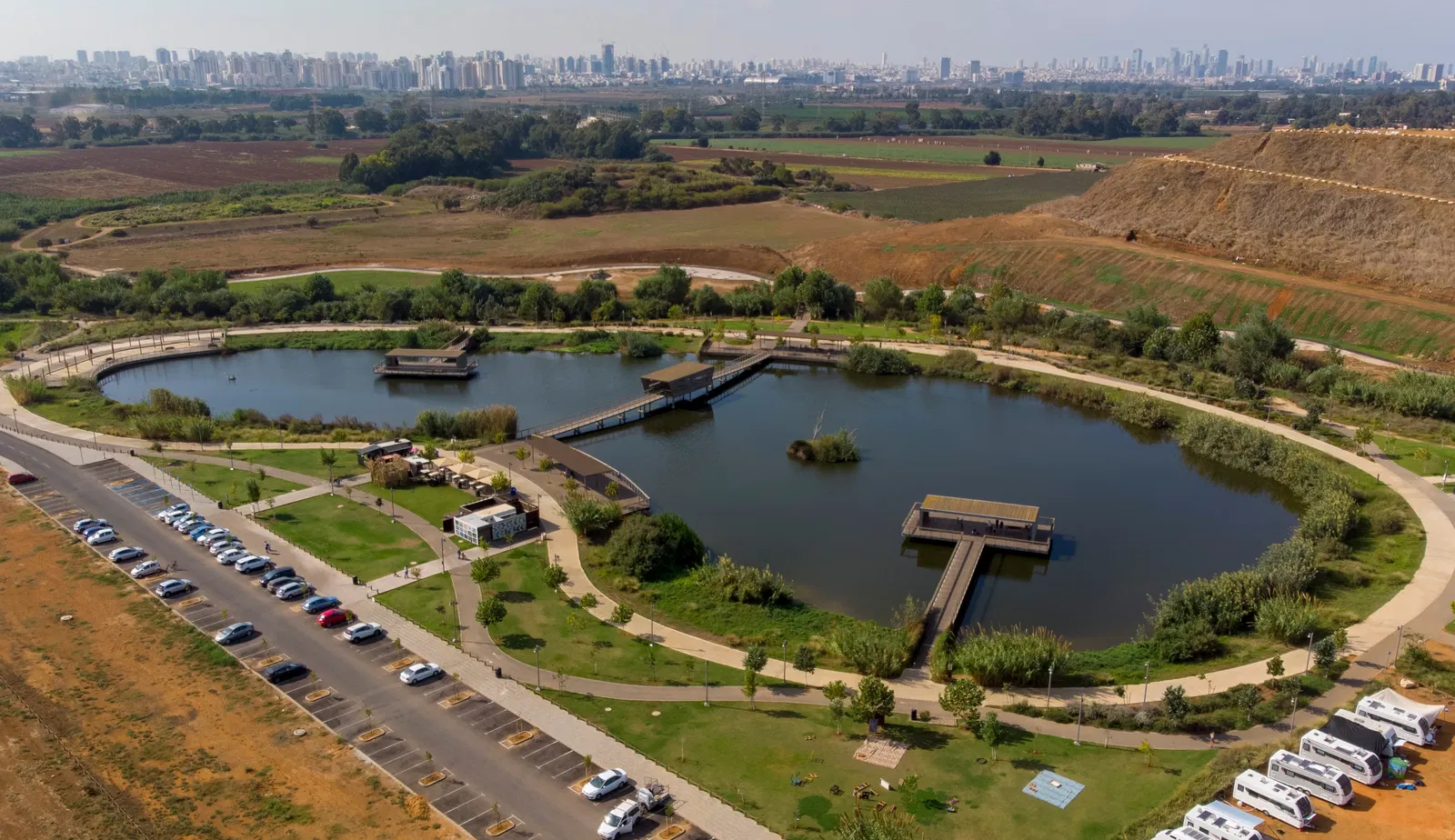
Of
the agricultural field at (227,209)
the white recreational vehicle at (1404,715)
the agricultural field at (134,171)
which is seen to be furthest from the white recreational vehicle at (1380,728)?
the agricultural field at (134,171)

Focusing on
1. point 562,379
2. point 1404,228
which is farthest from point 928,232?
point 562,379

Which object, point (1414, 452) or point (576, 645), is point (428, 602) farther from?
point (1414, 452)

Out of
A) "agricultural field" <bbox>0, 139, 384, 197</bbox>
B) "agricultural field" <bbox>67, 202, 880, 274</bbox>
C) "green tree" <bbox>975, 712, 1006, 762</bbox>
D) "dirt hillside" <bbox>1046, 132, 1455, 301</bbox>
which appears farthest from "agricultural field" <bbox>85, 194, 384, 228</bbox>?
"green tree" <bbox>975, 712, 1006, 762</bbox>

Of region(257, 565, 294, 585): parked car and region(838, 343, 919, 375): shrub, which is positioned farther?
region(838, 343, 919, 375): shrub

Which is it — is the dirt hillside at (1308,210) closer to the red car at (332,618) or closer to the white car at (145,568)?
the red car at (332,618)

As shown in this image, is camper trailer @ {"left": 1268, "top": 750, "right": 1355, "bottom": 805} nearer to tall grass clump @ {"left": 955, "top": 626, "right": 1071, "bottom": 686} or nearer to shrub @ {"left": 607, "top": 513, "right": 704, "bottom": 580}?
tall grass clump @ {"left": 955, "top": 626, "right": 1071, "bottom": 686}
